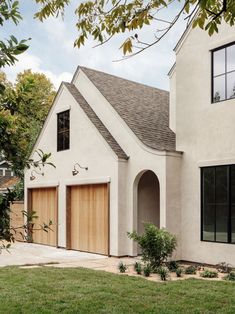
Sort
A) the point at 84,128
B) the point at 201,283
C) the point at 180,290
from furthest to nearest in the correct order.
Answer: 1. the point at 84,128
2. the point at 201,283
3. the point at 180,290

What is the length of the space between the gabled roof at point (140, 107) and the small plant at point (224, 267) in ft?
12.4

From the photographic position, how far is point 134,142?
14.4 metres

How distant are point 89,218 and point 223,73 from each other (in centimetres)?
690

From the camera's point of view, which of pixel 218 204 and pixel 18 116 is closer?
pixel 18 116

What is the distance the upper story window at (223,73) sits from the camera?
474 inches

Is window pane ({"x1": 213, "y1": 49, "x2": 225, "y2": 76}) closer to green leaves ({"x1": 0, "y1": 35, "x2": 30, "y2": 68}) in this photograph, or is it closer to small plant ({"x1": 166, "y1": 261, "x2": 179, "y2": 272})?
small plant ({"x1": 166, "y1": 261, "x2": 179, "y2": 272})

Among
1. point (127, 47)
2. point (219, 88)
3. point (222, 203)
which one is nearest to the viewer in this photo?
point (127, 47)

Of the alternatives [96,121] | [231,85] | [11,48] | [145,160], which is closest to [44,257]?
[145,160]

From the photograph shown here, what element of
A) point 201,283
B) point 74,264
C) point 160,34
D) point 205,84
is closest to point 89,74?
point 205,84

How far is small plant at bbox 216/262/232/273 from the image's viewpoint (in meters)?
11.3

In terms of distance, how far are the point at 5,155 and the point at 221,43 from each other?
10.00m

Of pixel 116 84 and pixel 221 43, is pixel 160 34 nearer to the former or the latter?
pixel 221 43

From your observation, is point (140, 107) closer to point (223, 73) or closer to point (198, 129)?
point (198, 129)

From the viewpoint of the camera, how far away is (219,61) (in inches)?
492
